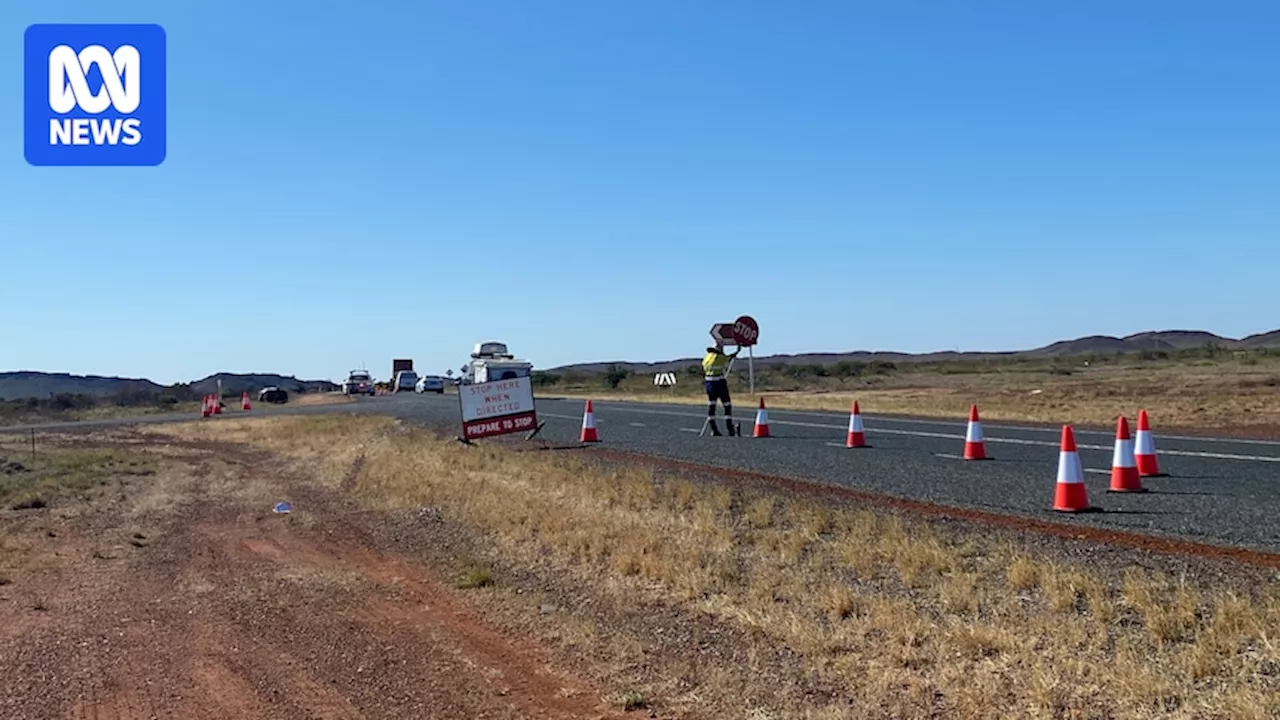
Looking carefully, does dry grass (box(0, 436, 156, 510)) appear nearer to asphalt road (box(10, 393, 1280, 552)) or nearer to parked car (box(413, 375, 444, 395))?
asphalt road (box(10, 393, 1280, 552))

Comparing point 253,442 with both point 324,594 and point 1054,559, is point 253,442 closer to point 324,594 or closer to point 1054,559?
point 324,594

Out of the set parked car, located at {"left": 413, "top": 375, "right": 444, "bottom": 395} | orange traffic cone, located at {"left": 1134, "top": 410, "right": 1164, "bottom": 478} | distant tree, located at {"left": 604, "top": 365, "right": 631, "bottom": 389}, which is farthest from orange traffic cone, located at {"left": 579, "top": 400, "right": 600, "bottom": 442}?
distant tree, located at {"left": 604, "top": 365, "right": 631, "bottom": 389}

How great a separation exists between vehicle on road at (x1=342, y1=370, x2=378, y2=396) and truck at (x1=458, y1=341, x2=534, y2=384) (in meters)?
24.7

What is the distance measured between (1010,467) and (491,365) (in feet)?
123

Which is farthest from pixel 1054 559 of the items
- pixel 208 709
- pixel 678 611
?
pixel 208 709

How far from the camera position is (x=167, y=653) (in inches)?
333

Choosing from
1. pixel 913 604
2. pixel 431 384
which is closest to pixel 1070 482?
pixel 913 604

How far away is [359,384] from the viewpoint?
82.0m

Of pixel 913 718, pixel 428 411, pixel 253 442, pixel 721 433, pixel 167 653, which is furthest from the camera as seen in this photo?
pixel 428 411

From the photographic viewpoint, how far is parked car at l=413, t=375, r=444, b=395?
7994 centimetres

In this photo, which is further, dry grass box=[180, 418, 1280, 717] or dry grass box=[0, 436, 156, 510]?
dry grass box=[0, 436, 156, 510]

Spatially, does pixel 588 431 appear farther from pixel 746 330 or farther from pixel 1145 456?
pixel 1145 456

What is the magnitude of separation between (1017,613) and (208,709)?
193 inches

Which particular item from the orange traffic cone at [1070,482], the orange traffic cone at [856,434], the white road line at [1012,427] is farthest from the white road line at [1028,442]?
the orange traffic cone at [1070,482]
